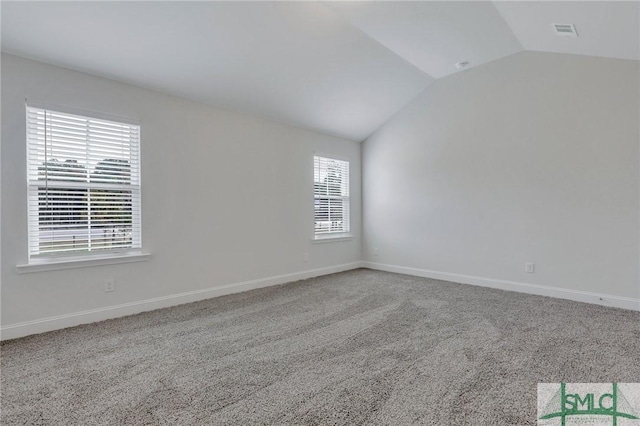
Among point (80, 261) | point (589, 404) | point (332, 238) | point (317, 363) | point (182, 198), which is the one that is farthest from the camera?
point (332, 238)

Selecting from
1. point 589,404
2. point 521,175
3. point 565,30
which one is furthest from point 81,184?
point 521,175

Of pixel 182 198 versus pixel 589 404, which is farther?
pixel 182 198

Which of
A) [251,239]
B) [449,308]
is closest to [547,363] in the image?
[449,308]

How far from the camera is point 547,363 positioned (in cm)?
224

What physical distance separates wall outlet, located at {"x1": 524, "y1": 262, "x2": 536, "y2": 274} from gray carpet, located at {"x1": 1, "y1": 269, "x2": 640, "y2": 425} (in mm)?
509

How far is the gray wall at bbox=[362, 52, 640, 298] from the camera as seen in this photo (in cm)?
350

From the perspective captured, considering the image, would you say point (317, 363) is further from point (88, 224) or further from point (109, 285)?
point (88, 224)

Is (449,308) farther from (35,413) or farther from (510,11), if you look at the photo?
(35,413)

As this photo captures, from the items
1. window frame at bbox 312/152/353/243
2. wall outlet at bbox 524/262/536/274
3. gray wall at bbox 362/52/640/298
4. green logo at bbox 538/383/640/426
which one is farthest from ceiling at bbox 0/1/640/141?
green logo at bbox 538/383/640/426

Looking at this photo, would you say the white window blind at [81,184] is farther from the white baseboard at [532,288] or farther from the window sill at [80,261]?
the white baseboard at [532,288]

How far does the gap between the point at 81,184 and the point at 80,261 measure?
698mm

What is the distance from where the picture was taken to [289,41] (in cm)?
325

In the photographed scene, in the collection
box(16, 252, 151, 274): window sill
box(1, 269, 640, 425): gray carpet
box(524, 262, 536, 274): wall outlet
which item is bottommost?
box(1, 269, 640, 425): gray carpet

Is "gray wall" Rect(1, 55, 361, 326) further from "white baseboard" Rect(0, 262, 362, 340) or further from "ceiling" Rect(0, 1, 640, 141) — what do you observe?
"ceiling" Rect(0, 1, 640, 141)
